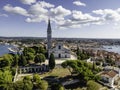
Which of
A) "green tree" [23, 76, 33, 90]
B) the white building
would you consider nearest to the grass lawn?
"green tree" [23, 76, 33, 90]

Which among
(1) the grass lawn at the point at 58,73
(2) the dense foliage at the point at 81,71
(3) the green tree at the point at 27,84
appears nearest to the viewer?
(3) the green tree at the point at 27,84

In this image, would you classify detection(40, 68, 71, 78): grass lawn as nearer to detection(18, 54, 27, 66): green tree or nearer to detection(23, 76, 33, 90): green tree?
detection(18, 54, 27, 66): green tree

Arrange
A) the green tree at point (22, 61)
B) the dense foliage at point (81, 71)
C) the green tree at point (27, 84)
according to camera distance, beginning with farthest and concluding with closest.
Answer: the green tree at point (22, 61) < the dense foliage at point (81, 71) < the green tree at point (27, 84)

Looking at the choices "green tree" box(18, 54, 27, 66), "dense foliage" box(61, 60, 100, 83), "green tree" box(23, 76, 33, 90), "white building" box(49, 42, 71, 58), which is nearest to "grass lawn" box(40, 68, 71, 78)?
"dense foliage" box(61, 60, 100, 83)

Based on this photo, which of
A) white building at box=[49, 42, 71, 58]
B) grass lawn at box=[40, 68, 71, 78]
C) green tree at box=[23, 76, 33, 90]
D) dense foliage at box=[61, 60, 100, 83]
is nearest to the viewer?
green tree at box=[23, 76, 33, 90]

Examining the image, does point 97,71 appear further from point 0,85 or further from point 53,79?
point 0,85

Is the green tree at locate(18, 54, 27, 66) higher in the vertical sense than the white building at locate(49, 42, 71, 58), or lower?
lower

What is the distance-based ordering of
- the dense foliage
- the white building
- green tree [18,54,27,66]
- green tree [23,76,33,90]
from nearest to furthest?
green tree [23,76,33,90]
the dense foliage
green tree [18,54,27,66]
the white building

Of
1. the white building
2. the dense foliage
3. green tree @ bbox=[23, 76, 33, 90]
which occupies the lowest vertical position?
green tree @ bbox=[23, 76, 33, 90]

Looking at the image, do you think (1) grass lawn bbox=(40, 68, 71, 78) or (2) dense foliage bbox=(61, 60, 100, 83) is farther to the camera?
→ (1) grass lawn bbox=(40, 68, 71, 78)

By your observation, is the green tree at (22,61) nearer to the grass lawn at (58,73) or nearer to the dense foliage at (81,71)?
the grass lawn at (58,73)

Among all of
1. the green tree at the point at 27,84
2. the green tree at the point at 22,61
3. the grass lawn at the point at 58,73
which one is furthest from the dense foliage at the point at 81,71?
the green tree at the point at 22,61
